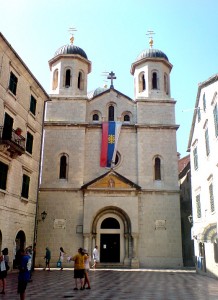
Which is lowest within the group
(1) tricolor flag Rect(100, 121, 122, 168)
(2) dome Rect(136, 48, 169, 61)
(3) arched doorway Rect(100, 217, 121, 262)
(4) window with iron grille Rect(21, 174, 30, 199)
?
(3) arched doorway Rect(100, 217, 121, 262)

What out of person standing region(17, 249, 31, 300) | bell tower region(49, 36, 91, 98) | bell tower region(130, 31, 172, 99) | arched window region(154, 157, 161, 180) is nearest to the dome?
bell tower region(130, 31, 172, 99)

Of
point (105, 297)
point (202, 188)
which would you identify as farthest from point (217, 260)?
point (105, 297)

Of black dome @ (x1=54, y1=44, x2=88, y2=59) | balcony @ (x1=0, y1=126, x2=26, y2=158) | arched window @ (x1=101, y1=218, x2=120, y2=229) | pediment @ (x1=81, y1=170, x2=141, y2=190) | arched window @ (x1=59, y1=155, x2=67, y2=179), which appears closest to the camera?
balcony @ (x1=0, y1=126, x2=26, y2=158)

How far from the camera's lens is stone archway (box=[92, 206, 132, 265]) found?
2731cm

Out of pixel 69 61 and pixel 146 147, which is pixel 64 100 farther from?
pixel 146 147

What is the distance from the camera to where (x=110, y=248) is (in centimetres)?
2773

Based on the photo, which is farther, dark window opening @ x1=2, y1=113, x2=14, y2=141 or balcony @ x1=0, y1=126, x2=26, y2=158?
dark window opening @ x1=2, y1=113, x2=14, y2=141

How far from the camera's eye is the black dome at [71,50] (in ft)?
109

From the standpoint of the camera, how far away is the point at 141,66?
111ft

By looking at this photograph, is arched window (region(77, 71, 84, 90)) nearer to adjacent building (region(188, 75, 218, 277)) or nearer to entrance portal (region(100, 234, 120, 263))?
adjacent building (region(188, 75, 218, 277))

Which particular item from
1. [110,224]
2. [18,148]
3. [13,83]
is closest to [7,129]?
[18,148]

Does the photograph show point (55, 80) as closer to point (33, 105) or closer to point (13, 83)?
point (33, 105)

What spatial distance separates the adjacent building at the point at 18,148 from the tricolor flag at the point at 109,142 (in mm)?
6114

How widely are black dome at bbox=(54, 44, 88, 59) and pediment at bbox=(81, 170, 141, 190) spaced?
13116 millimetres
